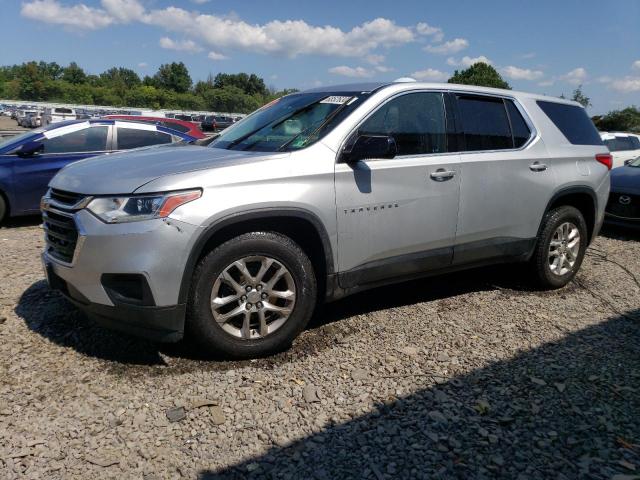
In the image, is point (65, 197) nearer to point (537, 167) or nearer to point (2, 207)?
point (537, 167)

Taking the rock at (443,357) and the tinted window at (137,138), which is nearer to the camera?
the rock at (443,357)

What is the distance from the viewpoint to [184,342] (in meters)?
3.71

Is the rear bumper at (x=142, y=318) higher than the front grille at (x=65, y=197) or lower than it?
lower

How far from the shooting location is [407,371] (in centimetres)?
339

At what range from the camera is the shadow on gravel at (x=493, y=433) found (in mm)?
2445

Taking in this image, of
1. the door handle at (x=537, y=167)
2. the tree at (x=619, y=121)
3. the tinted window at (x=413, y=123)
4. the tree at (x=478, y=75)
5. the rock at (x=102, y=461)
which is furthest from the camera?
the tree at (x=478, y=75)

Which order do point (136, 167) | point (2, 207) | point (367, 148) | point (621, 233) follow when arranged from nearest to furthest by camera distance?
point (136, 167), point (367, 148), point (2, 207), point (621, 233)

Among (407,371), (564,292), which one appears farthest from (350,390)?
(564,292)

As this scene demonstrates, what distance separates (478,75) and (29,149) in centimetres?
5728

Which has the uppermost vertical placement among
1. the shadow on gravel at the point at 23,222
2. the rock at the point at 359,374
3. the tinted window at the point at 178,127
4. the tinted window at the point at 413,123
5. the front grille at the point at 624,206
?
the tinted window at the point at 413,123

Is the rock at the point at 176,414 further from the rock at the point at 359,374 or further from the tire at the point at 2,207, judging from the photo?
the tire at the point at 2,207

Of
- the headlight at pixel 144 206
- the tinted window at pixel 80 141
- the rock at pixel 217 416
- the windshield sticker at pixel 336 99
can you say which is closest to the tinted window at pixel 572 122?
the windshield sticker at pixel 336 99

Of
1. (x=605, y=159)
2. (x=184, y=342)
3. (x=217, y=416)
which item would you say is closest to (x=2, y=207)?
(x=184, y=342)

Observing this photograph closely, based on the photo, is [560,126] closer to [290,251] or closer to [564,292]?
[564,292]
